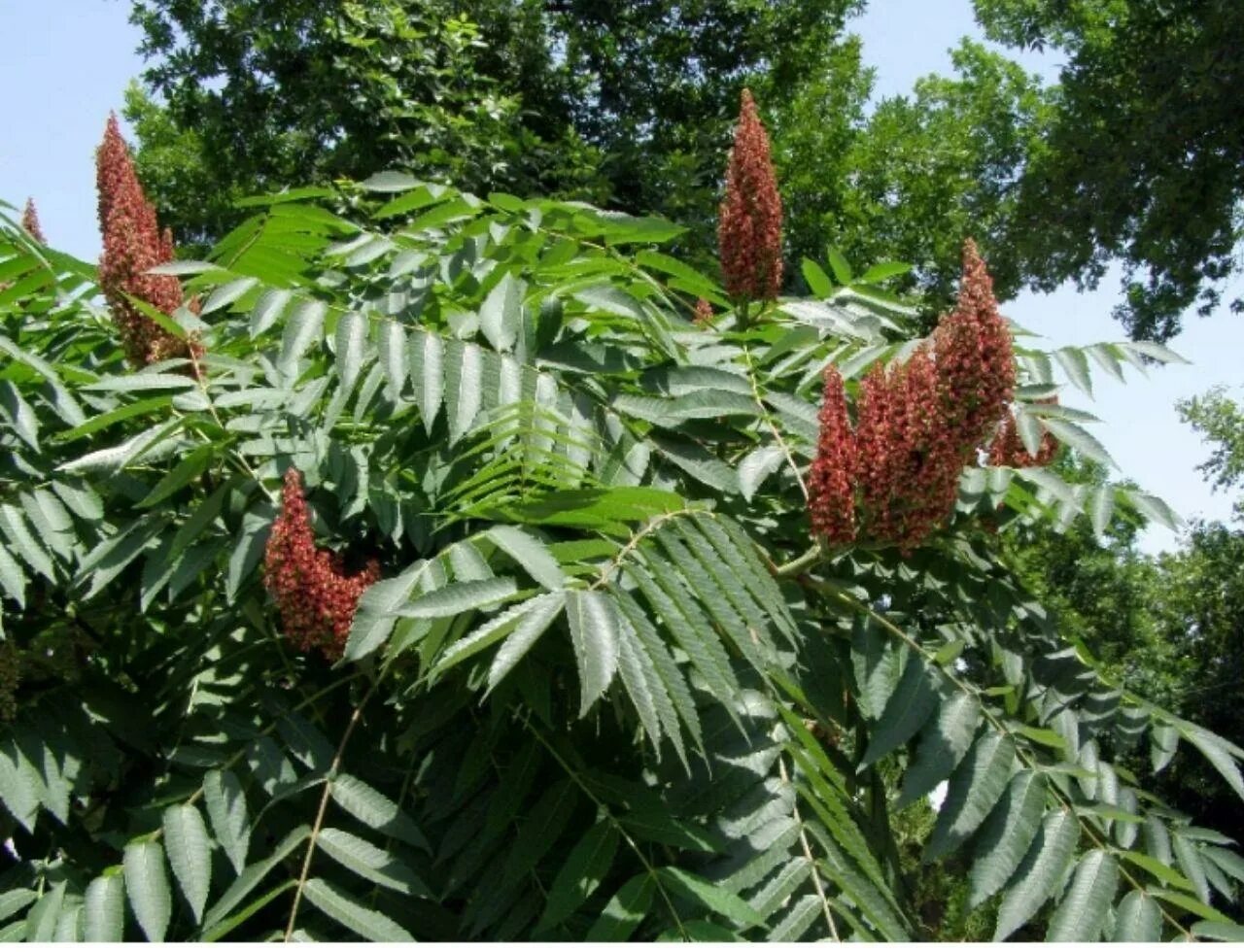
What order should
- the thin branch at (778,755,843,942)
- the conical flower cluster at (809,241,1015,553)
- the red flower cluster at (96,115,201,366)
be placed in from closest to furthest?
1. the thin branch at (778,755,843,942)
2. the conical flower cluster at (809,241,1015,553)
3. the red flower cluster at (96,115,201,366)

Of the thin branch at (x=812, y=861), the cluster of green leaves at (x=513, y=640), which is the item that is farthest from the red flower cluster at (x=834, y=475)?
the thin branch at (x=812, y=861)

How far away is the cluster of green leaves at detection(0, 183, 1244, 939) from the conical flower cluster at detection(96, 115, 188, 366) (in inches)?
2.5

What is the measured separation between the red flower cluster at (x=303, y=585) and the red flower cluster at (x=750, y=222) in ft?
3.86

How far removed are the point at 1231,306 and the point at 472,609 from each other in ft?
56.6

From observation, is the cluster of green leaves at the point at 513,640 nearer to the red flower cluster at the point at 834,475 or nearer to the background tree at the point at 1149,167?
the red flower cluster at the point at 834,475

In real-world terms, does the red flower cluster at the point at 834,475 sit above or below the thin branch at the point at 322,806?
above

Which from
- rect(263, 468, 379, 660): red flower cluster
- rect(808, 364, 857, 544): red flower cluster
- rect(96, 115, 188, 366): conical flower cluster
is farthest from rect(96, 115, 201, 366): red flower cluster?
rect(808, 364, 857, 544): red flower cluster

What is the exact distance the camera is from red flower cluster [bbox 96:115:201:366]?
9.55 ft

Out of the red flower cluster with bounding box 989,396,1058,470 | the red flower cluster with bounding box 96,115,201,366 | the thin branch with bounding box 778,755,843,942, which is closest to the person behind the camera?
the thin branch with bounding box 778,755,843,942

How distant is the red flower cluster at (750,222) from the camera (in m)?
3.18

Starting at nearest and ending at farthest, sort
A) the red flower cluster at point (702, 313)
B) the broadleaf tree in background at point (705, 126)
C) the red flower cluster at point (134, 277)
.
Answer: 1. the red flower cluster at point (134, 277)
2. the red flower cluster at point (702, 313)
3. the broadleaf tree in background at point (705, 126)

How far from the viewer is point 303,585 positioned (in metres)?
2.44

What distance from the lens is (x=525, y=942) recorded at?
7.49 ft

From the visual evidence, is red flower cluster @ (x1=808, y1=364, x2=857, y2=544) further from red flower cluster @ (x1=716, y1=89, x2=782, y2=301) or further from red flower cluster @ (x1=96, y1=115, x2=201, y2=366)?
red flower cluster @ (x1=96, y1=115, x2=201, y2=366)
